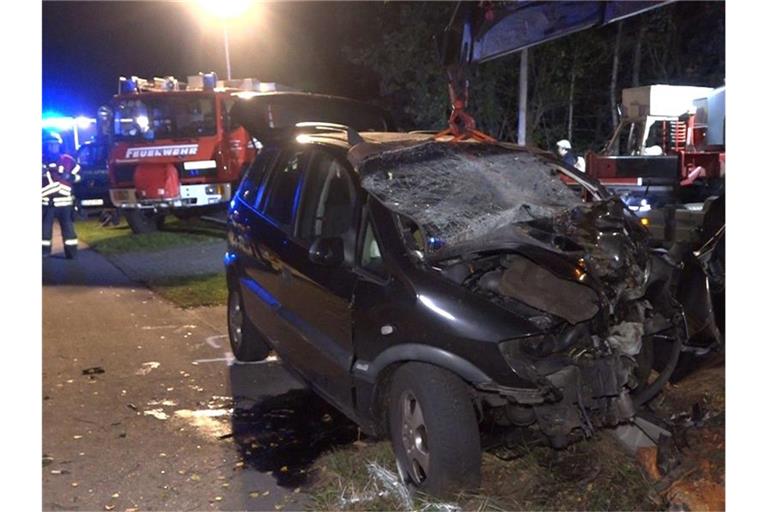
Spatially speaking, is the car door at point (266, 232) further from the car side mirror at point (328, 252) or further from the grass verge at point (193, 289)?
the grass verge at point (193, 289)

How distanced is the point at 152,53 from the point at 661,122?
20.3 m

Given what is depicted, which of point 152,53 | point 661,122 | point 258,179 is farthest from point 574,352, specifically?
point 152,53

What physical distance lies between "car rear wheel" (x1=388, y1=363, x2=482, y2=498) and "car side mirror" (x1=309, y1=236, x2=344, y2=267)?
76cm

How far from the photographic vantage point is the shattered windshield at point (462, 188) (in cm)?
Result: 433

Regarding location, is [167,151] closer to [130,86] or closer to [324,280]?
[130,86]

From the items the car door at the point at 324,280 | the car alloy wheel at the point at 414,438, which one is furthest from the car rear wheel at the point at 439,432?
the car door at the point at 324,280

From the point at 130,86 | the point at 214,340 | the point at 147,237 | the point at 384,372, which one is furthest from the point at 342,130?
the point at 130,86

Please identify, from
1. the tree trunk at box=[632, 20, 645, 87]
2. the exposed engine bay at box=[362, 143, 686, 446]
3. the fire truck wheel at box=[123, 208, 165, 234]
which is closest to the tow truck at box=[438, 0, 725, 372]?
the exposed engine bay at box=[362, 143, 686, 446]

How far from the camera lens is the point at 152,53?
2891cm

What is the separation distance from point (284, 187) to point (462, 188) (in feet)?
5.06

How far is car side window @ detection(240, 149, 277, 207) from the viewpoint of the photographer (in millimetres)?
6283
